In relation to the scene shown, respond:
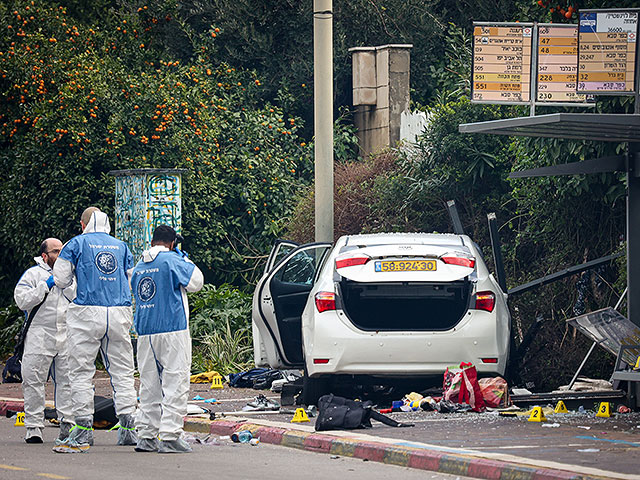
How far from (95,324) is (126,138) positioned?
9517 mm

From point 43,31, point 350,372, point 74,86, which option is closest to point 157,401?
point 350,372

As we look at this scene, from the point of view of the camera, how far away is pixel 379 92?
2152cm

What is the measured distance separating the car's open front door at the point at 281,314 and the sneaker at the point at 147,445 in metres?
2.56

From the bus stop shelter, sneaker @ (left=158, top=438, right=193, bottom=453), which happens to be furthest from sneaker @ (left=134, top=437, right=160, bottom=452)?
the bus stop shelter

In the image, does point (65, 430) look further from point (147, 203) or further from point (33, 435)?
point (147, 203)

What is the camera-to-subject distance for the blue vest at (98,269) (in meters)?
10.1

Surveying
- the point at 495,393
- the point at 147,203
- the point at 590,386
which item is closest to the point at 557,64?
the point at 590,386

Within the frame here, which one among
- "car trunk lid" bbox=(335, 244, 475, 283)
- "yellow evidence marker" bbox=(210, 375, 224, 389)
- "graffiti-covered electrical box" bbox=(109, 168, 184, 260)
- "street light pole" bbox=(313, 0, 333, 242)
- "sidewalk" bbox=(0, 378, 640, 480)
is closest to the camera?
"sidewalk" bbox=(0, 378, 640, 480)

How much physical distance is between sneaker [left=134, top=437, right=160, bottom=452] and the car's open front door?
2564 mm

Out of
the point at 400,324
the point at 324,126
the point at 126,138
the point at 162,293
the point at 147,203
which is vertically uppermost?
the point at 324,126

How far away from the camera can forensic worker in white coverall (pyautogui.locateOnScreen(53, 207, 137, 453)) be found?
10.0 meters

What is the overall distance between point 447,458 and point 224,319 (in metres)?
8.47

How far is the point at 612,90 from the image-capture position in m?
11.1

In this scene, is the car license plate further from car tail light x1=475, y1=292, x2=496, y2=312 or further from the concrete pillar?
the concrete pillar
